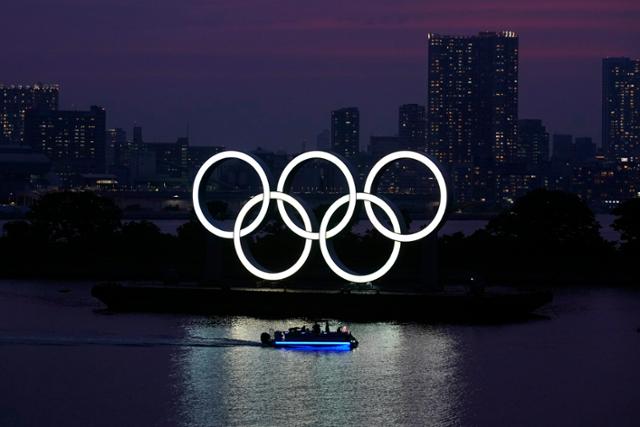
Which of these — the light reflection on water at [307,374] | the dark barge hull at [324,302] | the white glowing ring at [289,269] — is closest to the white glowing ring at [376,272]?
the dark barge hull at [324,302]

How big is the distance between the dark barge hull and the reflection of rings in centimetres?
99

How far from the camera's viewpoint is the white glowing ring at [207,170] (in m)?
59.3

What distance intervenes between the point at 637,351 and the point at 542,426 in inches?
521

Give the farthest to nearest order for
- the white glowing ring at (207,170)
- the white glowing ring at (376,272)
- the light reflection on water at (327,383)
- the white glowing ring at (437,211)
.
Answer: the white glowing ring at (207,170) < the white glowing ring at (376,272) < the white glowing ring at (437,211) < the light reflection on water at (327,383)

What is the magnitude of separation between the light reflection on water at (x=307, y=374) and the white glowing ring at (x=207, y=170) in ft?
12.9

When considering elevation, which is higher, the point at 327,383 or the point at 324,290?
the point at 324,290

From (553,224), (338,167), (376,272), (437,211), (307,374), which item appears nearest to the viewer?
(307,374)

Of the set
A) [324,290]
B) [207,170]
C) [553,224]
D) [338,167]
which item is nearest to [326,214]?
[338,167]

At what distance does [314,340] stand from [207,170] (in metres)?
13.1

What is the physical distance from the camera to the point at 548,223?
8912cm

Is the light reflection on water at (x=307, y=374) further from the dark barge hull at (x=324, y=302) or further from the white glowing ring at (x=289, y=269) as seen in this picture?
the white glowing ring at (x=289, y=269)

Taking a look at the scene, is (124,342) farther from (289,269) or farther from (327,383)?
(289,269)

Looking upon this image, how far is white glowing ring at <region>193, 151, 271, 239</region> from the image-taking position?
5928 cm

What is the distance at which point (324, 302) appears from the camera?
58875 millimetres
